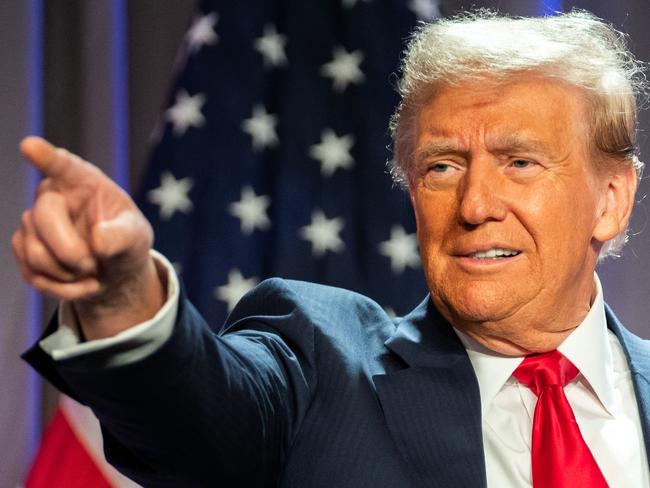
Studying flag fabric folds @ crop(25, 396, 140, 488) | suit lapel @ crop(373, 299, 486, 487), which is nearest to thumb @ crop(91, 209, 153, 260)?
suit lapel @ crop(373, 299, 486, 487)

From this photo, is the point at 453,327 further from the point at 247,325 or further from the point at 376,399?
the point at 247,325

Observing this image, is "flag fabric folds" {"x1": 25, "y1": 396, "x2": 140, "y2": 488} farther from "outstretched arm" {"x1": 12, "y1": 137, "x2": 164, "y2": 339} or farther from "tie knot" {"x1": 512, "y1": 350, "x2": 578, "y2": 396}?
"outstretched arm" {"x1": 12, "y1": 137, "x2": 164, "y2": 339}

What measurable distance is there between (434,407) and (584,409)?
0.30 metres

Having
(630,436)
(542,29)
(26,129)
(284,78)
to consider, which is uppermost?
(542,29)

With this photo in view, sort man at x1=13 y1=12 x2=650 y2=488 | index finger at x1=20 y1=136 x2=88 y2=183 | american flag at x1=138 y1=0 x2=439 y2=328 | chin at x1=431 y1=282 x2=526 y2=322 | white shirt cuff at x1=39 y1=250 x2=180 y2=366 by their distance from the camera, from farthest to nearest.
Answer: american flag at x1=138 y1=0 x2=439 y2=328 → chin at x1=431 y1=282 x2=526 y2=322 → man at x1=13 y1=12 x2=650 y2=488 → white shirt cuff at x1=39 y1=250 x2=180 y2=366 → index finger at x1=20 y1=136 x2=88 y2=183

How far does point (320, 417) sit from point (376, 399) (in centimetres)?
10

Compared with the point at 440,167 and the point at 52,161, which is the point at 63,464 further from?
the point at 52,161

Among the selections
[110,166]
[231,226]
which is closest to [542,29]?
[231,226]

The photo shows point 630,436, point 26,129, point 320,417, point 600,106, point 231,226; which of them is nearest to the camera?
point 320,417

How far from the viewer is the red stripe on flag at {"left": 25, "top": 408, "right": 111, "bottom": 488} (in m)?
2.04

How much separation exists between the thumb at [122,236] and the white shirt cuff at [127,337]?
0.09 m

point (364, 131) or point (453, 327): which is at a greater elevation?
point (364, 131)

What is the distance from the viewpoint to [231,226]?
7.54 feet

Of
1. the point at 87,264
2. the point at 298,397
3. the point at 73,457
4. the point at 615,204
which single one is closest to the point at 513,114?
the point at 615,204
